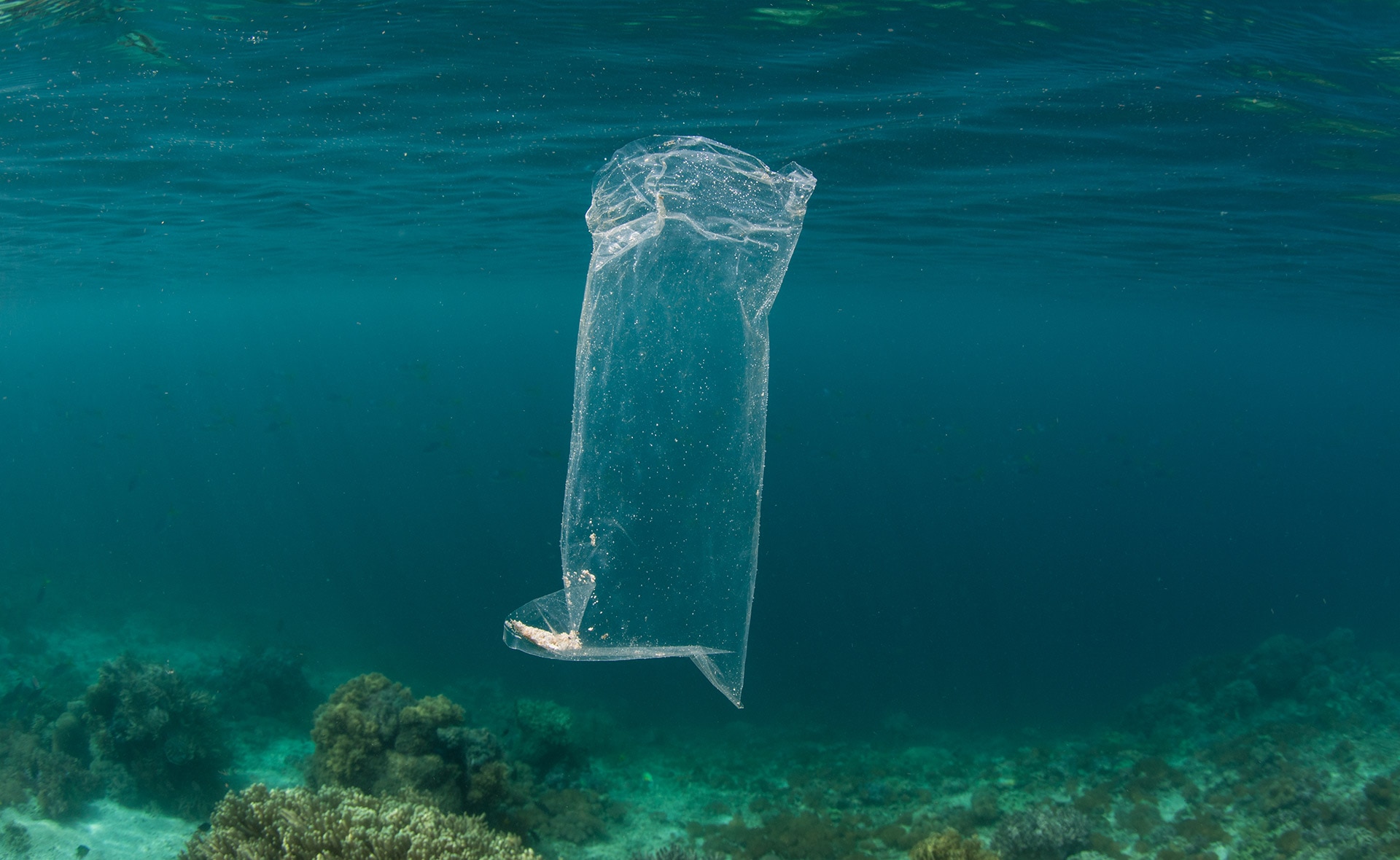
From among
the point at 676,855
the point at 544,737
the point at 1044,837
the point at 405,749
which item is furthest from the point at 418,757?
the point at 1044,837

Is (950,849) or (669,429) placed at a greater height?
(669,429)

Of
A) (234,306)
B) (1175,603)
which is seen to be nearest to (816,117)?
(1175,603)

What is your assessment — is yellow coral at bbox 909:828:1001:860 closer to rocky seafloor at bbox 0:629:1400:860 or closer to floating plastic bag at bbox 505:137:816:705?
rocky seafloor at bbox 0:629:1400:860

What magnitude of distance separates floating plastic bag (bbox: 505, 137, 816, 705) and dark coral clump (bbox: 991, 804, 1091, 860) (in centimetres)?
499

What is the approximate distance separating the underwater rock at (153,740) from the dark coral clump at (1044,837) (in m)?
8.82

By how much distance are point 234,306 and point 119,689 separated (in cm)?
4924

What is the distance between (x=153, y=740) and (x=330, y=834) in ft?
21.2

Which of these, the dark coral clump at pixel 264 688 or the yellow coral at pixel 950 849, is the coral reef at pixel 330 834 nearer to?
the yellow coral at pixel 950 849

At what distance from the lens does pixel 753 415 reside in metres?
4.00

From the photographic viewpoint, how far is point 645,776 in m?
10.2

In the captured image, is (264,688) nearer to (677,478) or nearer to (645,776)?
(645,776)

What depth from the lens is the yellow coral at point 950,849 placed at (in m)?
5.38

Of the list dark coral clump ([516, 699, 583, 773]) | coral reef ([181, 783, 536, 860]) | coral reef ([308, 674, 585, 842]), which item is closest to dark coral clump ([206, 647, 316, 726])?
dark coral clump ([516, 699, 583, 773])

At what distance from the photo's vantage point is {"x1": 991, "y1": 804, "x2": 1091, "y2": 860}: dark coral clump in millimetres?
7020
